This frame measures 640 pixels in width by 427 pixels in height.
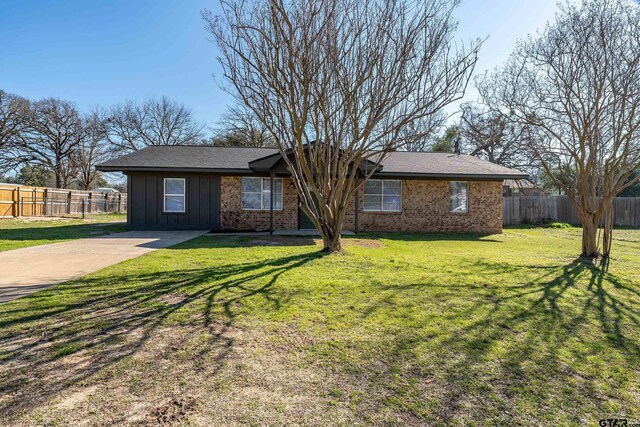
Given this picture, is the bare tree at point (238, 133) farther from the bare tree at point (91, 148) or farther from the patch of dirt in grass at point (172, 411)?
the patch of dirt in grass at point (172, 411)

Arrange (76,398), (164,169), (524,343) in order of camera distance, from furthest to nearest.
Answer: (164,169), (524,343), (76,398)

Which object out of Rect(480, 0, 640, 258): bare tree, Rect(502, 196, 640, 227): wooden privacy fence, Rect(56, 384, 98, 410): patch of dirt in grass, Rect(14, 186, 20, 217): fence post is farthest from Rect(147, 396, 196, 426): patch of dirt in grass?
Rect(14, 186, 20, 217): fence post

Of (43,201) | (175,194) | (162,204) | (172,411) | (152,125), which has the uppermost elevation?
(152,125)

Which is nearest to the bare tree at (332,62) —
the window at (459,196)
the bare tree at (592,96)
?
the bare tree at (592,96)

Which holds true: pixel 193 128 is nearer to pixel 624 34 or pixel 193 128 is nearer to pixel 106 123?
pixel 106 123

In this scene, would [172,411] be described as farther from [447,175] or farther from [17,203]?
[17,203]

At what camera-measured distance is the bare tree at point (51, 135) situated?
87.7 feet

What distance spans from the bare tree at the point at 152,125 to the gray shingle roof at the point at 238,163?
19327 mm

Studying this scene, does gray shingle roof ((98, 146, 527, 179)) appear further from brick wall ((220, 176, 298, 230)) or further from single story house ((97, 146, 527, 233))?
brick wall ((220, 176, 298, 230))

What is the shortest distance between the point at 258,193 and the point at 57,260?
7.61 m

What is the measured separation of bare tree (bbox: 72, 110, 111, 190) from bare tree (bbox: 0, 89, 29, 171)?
4.46 metres

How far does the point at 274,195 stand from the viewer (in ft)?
42.9

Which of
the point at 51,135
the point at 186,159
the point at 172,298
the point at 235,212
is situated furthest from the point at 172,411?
the point at 51,135

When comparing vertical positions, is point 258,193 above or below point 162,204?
above
